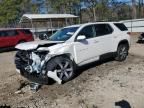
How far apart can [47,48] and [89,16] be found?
43671 mm

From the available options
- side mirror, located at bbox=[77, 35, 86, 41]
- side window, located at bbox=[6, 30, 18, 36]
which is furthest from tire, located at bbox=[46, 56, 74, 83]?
side window, located at bbox=[6, 30, 18, 36]

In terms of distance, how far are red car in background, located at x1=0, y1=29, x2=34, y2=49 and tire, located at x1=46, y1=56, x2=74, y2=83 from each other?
1379 cm

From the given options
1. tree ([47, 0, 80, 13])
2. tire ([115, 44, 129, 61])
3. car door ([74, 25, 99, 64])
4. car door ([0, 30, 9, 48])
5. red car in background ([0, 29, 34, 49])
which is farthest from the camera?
tree ([47, 0, 80, 13])

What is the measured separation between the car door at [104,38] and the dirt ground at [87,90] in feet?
2.29

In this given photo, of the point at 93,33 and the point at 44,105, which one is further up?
the point at 93,33

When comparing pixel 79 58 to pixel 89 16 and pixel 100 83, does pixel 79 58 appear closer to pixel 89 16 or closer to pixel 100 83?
pixel 100 83

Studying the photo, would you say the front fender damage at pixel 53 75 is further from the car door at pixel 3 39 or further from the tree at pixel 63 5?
the tree at pixel 63 5

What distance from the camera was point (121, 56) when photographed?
1177 cm

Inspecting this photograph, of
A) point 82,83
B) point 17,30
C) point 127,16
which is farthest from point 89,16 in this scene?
point 82,83

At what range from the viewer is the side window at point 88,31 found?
10.1 meters

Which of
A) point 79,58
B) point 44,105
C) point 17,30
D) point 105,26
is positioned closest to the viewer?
point 44,105

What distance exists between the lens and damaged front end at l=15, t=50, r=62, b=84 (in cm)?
851

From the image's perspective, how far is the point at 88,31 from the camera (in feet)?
33.8

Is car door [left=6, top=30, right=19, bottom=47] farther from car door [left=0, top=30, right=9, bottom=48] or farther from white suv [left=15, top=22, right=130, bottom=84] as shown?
white suv [left=15, top=22, right=130, bottom=84]
